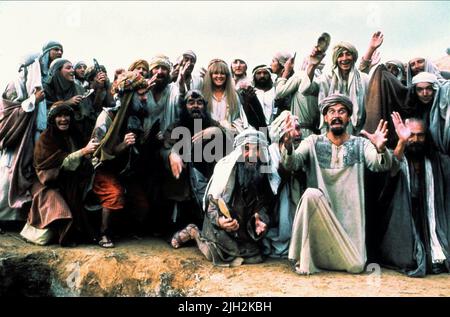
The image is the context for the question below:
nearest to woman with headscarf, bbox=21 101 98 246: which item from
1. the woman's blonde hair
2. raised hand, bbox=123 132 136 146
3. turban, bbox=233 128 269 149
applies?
raised hand, bbox=123 132 136 146

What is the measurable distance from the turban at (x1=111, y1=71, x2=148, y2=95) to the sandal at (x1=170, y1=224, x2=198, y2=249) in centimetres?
202

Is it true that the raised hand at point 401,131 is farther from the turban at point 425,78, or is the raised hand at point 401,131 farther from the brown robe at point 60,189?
the brown robe at point 60,189

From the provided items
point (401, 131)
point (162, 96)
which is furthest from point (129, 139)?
point (401, 131)

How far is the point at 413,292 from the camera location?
20.7 feet

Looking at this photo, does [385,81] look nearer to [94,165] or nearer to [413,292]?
[413,292]

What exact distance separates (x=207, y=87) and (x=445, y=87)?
3.35 metres

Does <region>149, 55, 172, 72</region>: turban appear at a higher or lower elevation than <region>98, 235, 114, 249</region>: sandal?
higher

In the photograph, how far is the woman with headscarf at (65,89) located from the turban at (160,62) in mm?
1156

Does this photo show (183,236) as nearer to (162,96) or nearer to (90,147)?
(90,147)

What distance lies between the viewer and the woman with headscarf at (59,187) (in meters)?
7.42

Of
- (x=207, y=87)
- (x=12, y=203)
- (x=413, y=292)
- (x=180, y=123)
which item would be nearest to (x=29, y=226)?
(x=12, y=203)

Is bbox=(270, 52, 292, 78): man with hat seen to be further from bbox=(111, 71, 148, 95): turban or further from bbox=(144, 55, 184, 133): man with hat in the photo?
bbox=(111, 71, 148, 95): turban

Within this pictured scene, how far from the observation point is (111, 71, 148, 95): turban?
7.38 m

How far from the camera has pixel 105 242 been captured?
24.3 ft
